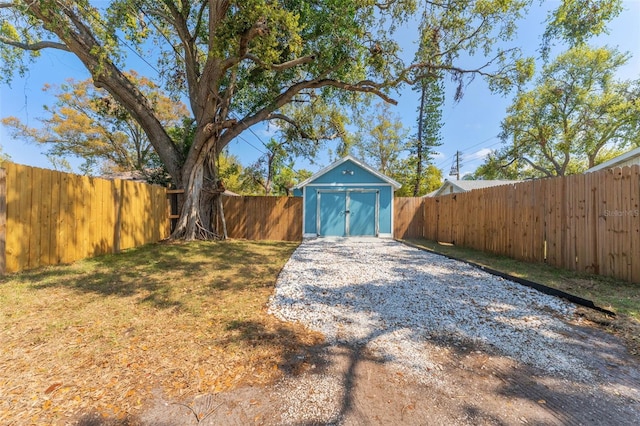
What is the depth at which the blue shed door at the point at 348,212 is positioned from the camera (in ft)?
39.6

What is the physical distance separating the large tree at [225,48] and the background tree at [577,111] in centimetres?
1243

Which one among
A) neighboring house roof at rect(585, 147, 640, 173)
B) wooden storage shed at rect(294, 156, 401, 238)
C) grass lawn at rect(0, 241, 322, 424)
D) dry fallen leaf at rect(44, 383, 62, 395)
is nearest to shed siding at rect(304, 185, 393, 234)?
wooden storage shed at rect(294, 156, 401, 238)

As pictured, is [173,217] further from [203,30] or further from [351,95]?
[351,95]

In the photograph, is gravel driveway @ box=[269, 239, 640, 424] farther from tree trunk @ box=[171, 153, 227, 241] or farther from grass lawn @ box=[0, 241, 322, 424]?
tree trunk @ box=[171, 153, 227, 241]

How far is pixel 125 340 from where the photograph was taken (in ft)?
7.85

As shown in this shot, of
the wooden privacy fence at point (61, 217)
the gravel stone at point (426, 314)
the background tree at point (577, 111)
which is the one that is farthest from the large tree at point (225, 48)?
the background tree at point (577, 111)

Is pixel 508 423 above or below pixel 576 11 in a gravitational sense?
below

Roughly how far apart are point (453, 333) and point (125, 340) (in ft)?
10.5

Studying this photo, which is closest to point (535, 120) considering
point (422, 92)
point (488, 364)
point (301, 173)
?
point (422, 92)

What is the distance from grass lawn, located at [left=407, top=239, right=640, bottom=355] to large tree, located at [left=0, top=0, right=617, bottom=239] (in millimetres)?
6707

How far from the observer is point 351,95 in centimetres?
1106

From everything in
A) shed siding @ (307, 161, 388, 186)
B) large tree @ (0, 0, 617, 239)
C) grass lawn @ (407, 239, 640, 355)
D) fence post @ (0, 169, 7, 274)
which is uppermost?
large tree @ (0, 0, 617, 239)

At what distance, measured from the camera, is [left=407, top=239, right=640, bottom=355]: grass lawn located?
2760mm

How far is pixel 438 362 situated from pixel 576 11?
9.61 metres
